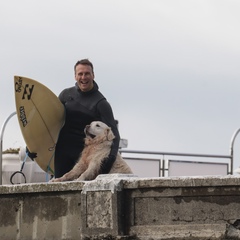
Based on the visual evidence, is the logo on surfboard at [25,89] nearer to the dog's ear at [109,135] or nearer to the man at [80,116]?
the man at [80,116]

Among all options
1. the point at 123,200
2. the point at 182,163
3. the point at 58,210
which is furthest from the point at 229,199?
the point at 182,163

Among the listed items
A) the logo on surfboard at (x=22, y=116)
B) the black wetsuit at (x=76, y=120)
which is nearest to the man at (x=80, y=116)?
the black wetsuit at (x=76, y=120)

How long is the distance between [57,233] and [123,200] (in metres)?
1.04

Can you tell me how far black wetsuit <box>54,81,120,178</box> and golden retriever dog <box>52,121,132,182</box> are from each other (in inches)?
2.8

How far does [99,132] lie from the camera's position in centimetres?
1326

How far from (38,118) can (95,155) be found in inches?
52.5

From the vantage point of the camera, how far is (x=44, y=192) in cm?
1290

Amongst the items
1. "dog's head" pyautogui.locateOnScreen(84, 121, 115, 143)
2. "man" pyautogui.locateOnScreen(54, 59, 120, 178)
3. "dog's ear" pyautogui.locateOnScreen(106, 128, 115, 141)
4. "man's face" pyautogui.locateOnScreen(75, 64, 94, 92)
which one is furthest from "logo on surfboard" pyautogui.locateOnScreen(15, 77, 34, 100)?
"dog's ear" pyautogui.locateOnScreen(106, 128, 115, 141)

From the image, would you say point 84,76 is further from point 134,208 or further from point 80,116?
point 134,208

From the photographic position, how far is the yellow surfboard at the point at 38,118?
46.5 ft

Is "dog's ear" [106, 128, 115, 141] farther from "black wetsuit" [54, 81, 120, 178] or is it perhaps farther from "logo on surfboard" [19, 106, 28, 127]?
"logo on surfboard" [19, 106, 28, 127]

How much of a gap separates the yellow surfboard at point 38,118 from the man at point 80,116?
247mm

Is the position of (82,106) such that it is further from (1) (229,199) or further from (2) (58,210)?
(1) (229,199)

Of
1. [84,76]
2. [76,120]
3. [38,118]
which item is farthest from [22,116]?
[84,76]
